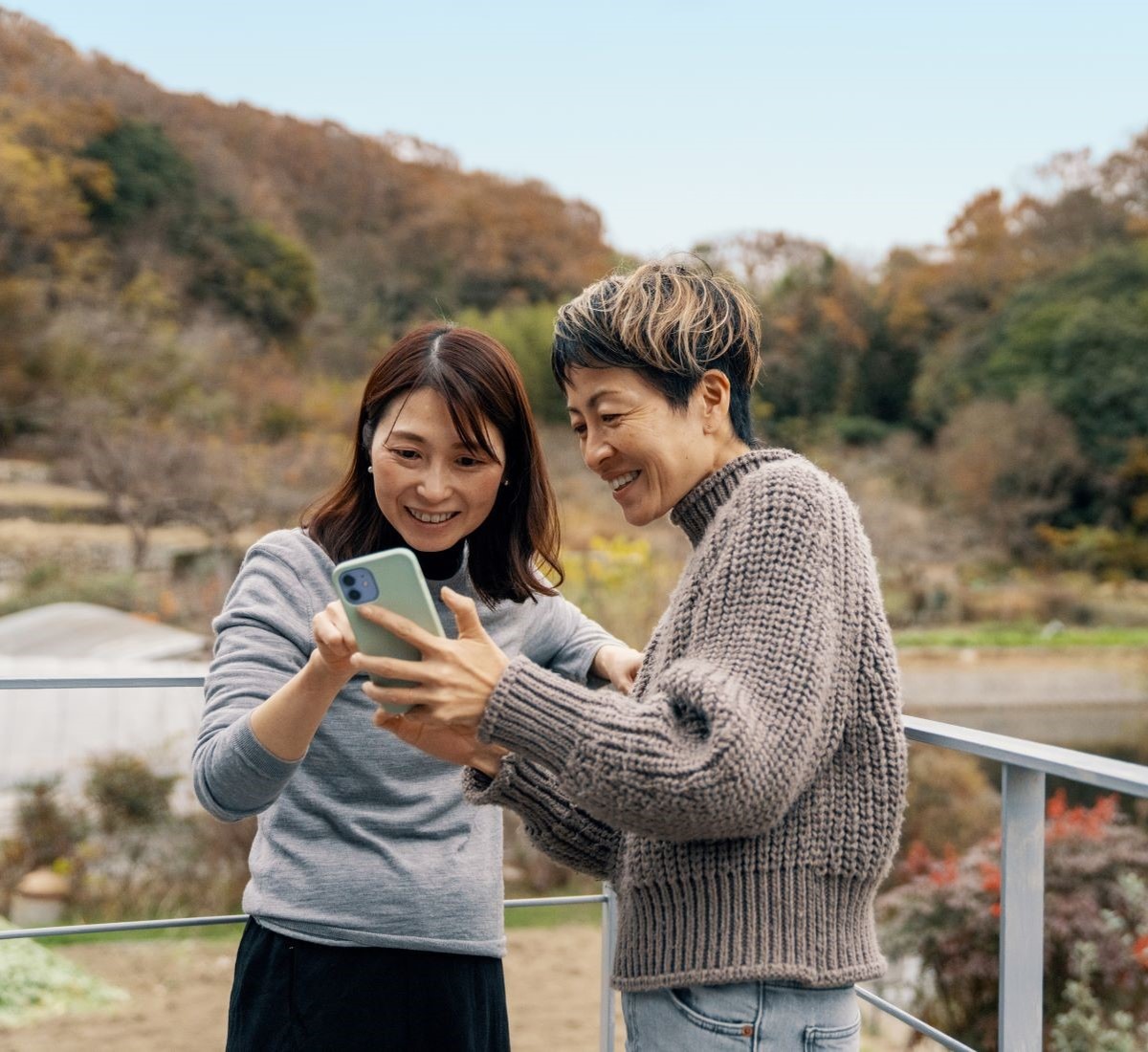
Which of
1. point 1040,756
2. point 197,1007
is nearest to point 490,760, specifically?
point 1040,756

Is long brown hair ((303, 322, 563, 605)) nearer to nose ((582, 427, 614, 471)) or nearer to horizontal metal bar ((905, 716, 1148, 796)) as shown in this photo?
nose ((582, 427, 614, 471))

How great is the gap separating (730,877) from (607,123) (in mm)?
44691

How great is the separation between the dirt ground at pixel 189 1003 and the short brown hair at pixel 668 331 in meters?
3.45

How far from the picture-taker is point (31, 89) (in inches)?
1056

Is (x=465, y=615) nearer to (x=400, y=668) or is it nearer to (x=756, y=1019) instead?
(x=400, y=668)

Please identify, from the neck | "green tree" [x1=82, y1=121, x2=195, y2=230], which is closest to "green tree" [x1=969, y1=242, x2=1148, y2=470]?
"green tree" [x1=82, y1=121, x2=195, y2=230]

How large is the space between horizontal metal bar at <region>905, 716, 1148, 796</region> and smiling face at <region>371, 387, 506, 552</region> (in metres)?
0.54

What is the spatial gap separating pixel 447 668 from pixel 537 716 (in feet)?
0.25

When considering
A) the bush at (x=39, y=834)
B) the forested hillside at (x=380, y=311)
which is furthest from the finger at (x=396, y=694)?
the forested hillside at (x=380, y=311)

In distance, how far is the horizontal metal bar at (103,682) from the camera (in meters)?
1.60

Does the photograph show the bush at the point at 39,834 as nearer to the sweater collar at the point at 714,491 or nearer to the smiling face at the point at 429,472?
the smiling face at the point at 429,472

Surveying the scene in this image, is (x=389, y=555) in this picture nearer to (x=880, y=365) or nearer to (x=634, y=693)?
(x=634, y=693)

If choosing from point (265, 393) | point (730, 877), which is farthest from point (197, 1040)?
point (265, 393)

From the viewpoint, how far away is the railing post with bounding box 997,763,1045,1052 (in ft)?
3.84
